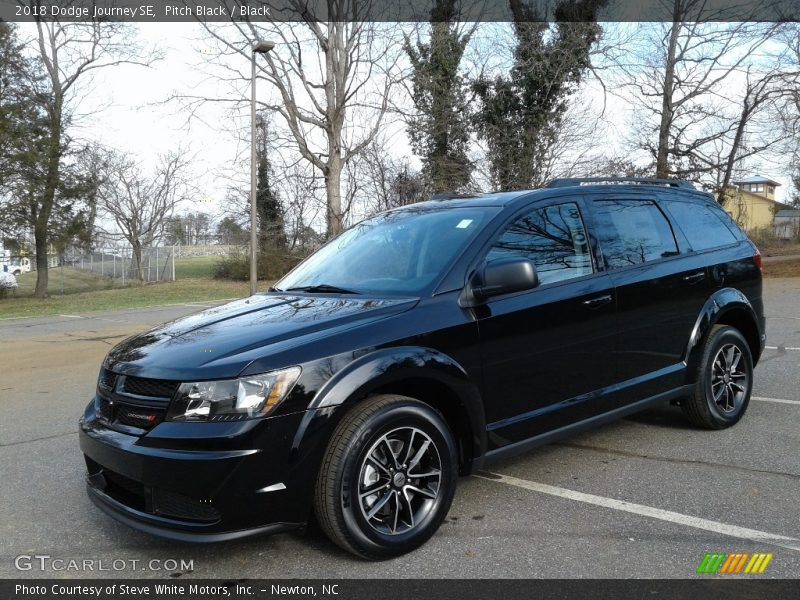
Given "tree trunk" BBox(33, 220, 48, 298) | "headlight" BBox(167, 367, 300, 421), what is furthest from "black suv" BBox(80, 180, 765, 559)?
"tree trunk" BBox(33, 220, 48, 298)

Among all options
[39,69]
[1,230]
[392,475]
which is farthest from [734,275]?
[39,69]

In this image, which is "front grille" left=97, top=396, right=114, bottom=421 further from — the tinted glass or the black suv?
the tinted glass

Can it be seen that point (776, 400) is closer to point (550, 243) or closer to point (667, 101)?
point (550, 243)

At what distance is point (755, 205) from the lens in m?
80.2

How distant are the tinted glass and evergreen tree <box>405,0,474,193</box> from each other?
77.1ft

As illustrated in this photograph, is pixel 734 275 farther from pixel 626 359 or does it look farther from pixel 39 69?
pixel 39 69

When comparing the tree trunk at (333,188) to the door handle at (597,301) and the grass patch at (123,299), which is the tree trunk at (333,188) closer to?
the grass patch at (123,299)

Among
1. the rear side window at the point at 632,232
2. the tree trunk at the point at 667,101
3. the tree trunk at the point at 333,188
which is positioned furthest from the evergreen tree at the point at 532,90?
the rear side window at the point at 632,232

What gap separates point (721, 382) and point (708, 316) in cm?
58

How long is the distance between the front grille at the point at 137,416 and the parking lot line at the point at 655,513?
215 cm

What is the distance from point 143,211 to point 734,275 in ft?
138

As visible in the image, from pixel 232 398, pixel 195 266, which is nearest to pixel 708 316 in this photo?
pixel 232 398

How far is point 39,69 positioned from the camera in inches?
1176
